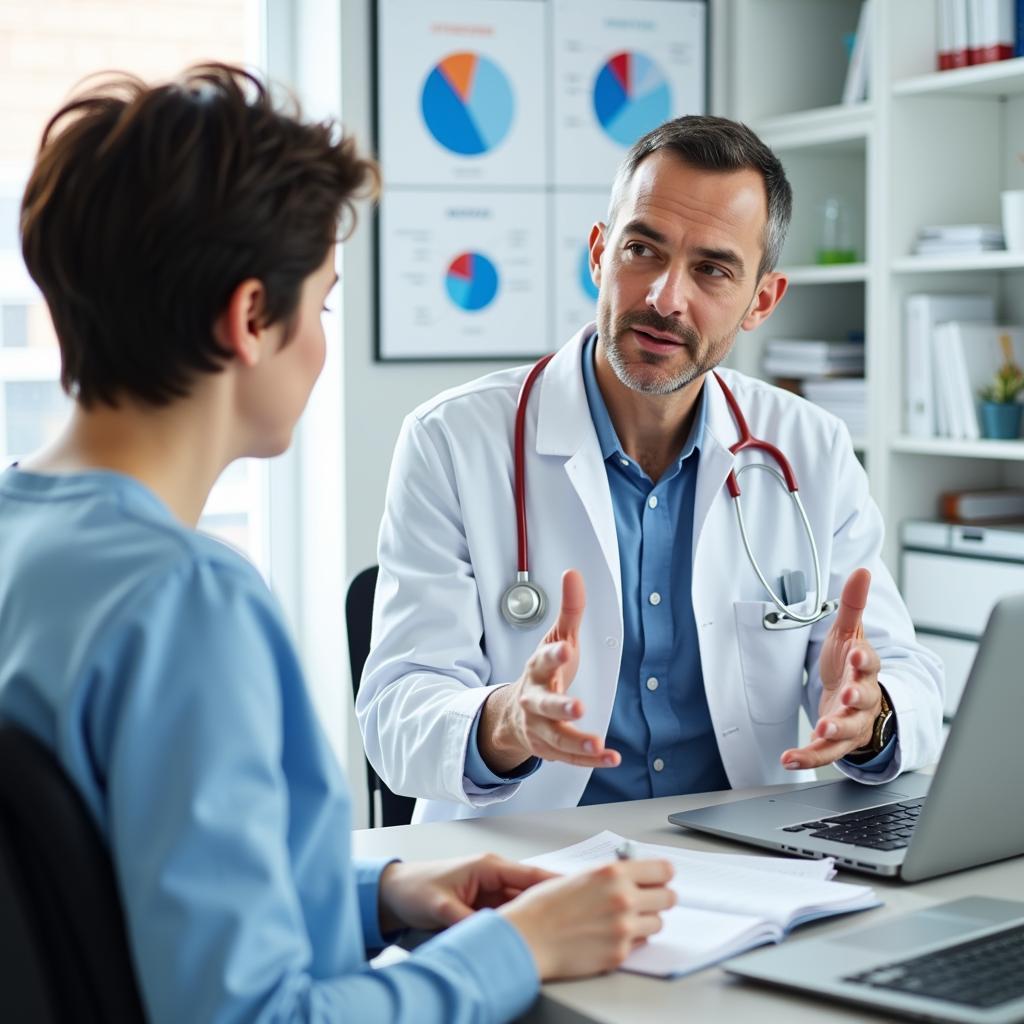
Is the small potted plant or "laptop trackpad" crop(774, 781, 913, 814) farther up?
the small potted plant

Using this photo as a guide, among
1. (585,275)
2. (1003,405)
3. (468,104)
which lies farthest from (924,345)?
(468,104)

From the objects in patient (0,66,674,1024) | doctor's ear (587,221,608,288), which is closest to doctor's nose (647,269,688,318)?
doctor's ear (587,221,608,288)

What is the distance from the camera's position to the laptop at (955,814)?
48.3 inches

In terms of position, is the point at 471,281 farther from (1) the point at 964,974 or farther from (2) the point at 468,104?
(1) the point at 964,974

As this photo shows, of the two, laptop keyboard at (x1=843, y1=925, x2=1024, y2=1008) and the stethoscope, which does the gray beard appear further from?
laptop keyboard at (x1=843, y1=925, x2=1024, y2=1008)

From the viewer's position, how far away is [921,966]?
3.44 feet

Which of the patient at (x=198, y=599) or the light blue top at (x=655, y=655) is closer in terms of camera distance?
the patient at (x=198, y=599)

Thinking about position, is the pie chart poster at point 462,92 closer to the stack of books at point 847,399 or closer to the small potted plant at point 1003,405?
the stack of books at point 847,399

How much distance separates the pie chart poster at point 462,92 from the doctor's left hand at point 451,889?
7.29ft

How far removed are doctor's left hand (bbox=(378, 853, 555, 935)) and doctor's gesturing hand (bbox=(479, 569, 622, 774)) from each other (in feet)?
0.45

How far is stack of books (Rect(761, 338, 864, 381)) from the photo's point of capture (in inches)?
132

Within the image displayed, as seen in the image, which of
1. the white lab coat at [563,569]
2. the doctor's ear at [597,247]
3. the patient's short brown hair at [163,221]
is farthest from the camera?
the doctor's ear at [597,247]

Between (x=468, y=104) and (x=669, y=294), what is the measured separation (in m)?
1.54

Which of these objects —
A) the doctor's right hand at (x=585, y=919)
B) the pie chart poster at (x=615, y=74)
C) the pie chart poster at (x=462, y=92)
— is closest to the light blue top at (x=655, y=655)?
the doctor's right hand at (x=585, y=919)
